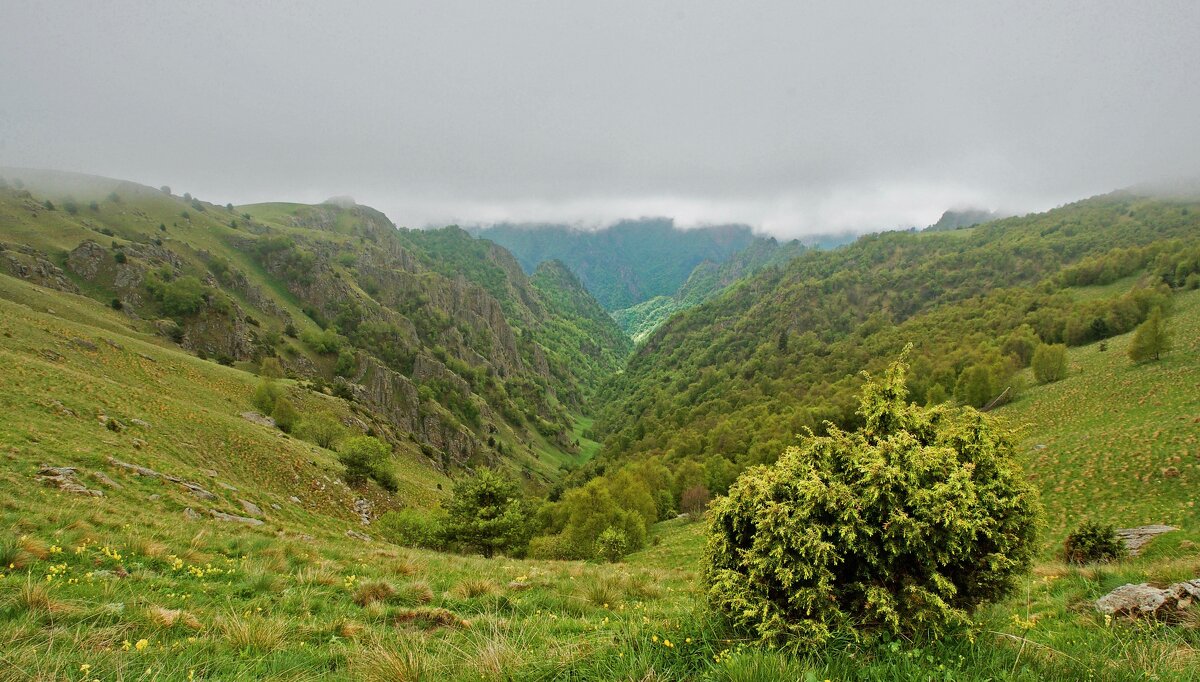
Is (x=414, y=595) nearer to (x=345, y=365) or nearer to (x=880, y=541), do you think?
(x=880, y=541)

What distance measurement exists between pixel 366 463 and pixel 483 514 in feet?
72.0

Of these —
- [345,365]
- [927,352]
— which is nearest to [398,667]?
[345,365]

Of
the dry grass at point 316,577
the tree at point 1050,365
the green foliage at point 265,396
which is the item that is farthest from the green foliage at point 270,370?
the tree at point 1050,365

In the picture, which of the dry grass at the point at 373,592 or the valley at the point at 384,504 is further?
the dry grass at the point at 373,592

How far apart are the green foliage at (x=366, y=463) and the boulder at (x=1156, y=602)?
45991 mm

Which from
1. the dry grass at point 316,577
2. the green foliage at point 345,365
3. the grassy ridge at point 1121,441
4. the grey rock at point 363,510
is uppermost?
the dry grass at point 316,577

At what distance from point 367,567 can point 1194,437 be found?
4550cm

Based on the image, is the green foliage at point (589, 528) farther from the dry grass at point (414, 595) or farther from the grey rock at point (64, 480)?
the dry grass at point (414, 595)

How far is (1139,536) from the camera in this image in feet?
57.1

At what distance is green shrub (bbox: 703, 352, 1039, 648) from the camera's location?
5.08 m

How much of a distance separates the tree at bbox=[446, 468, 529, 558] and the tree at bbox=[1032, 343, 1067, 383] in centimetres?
7439

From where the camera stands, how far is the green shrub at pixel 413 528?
29.9 meters

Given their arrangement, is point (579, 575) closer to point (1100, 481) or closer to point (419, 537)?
point (419, 537)

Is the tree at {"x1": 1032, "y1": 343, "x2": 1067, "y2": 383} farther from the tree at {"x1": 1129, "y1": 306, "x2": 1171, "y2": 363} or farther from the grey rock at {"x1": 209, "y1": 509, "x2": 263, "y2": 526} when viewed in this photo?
the grey rock at {"x1": 209, "y1": 509, "x2": 263, "y2": 526}
